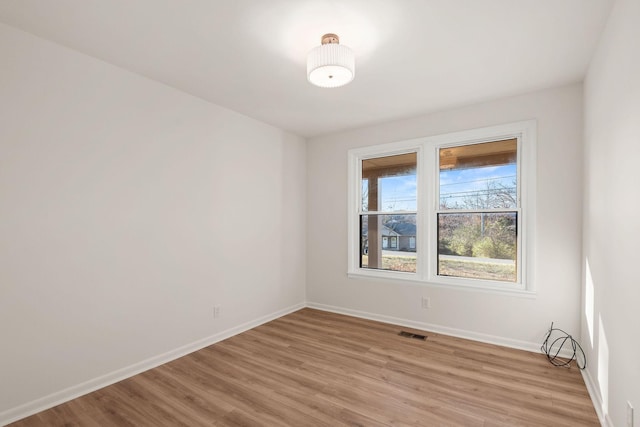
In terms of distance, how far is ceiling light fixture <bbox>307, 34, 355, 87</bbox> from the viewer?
82.7 inches

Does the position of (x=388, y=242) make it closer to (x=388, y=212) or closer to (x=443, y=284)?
(x=388, y=212)

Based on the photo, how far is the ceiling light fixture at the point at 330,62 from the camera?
210 cm

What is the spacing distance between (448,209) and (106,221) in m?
3.52

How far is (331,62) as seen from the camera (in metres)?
2.09

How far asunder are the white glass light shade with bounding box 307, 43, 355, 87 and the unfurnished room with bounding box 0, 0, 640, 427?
2 centimetres

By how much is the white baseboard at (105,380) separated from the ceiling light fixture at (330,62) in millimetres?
2831

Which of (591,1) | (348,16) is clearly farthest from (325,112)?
(591,1)

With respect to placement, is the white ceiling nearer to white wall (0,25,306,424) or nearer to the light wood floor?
white wall (0,25,306,424)

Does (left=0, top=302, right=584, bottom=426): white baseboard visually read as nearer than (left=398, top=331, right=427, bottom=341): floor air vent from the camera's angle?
Yes

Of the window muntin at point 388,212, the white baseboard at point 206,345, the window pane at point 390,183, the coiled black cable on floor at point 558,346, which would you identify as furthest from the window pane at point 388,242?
the coiled black cable on floor at point 558,346

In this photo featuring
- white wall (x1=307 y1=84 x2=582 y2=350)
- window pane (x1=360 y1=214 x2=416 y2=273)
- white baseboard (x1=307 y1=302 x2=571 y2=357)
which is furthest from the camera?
window pane (x1=360 y1=214 x2=416 y2=273)

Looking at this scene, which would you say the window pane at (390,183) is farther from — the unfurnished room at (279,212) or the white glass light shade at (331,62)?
the white glass light shade at (331,62)

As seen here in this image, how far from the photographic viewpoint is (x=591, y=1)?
192 cm

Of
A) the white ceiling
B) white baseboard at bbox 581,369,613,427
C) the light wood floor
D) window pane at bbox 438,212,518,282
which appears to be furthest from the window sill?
the white ceiling
